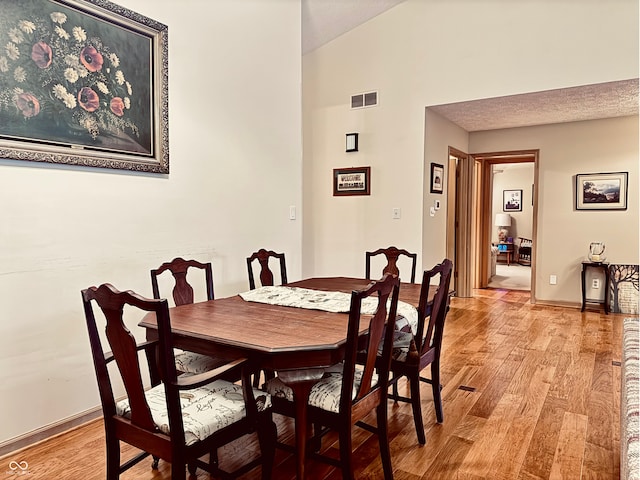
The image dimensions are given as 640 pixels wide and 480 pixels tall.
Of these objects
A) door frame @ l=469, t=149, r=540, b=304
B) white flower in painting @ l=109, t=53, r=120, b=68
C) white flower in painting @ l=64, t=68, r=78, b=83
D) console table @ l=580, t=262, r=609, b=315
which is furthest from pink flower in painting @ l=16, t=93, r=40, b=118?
console table @ l=580, t=262, r=609, b=315

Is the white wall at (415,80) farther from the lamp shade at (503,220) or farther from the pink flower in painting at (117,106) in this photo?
the lamp shade at (503,220)

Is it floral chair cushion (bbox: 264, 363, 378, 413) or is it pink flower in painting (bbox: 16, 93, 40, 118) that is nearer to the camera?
floral chair cushion (bbox: 264, 363, 378, 413)

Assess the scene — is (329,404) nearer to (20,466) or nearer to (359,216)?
(20,466)

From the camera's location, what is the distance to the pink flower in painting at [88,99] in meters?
2.49

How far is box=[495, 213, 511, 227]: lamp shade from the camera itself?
449 inches

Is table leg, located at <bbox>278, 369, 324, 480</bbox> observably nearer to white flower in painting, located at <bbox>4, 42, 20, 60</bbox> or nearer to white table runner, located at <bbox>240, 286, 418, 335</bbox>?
white table runner, located at <bbox>240, 286, 418, 335</bbox>

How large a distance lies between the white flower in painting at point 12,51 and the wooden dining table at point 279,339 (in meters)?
1.43

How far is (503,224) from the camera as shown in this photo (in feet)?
37.4

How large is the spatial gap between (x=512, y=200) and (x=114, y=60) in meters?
10.8

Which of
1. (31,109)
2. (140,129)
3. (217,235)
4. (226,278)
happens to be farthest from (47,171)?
(226,278)

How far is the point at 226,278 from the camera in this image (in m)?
3.46

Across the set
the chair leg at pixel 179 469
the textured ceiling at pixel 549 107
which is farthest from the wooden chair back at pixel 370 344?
the textured ceiling at pixel 549 107

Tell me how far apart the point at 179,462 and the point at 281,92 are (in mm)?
3110

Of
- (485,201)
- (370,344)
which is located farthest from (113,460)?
(485,201)
